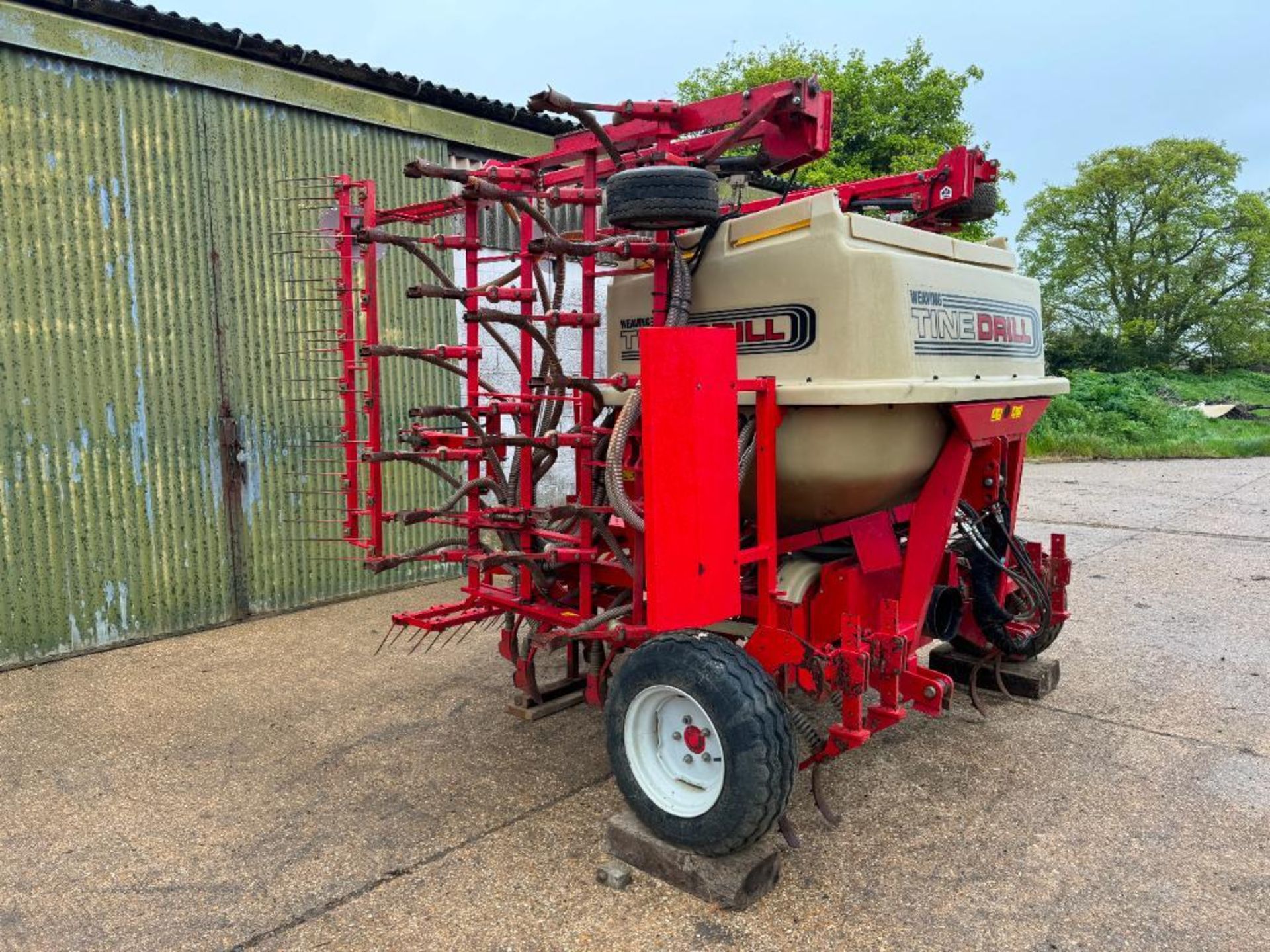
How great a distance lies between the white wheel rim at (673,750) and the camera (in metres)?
3.18

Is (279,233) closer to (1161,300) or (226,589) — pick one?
(226,589)

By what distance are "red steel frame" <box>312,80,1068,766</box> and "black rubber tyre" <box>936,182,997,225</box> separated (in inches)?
2.7

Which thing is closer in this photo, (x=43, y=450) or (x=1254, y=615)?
(x=43, y=450)

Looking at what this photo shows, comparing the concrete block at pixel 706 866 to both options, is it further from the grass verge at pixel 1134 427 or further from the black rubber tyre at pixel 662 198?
the grass verge at pixel 1134 427

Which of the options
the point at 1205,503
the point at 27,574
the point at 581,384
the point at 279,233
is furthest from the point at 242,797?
the point at 1205,503

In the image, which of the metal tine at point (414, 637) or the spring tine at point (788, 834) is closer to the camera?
the spring tine at point (788, 834)

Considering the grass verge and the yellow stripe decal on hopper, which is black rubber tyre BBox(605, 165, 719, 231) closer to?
the yellow stripe decal on hopper

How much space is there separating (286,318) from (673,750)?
180 inches

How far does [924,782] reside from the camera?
12.6 feet

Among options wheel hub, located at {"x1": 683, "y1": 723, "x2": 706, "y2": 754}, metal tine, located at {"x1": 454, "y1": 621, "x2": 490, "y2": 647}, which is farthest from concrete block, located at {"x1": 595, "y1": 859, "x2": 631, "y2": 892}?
metal tine, located at {"x1": 454, "y1": 621, "x2": 490, "y2": 647}

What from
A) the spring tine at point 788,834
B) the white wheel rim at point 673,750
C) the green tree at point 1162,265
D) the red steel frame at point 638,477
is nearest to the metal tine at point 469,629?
the red steel frame at point 638,477

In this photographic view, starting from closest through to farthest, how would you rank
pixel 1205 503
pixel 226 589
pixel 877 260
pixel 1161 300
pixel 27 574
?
pixel 877 260 → pixel 27 574 → pixel 226 589 → pixel 1205 503 → pixel 1161 300

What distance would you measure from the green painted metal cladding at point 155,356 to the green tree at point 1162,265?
33826mm

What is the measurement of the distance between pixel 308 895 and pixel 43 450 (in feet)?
12.1
